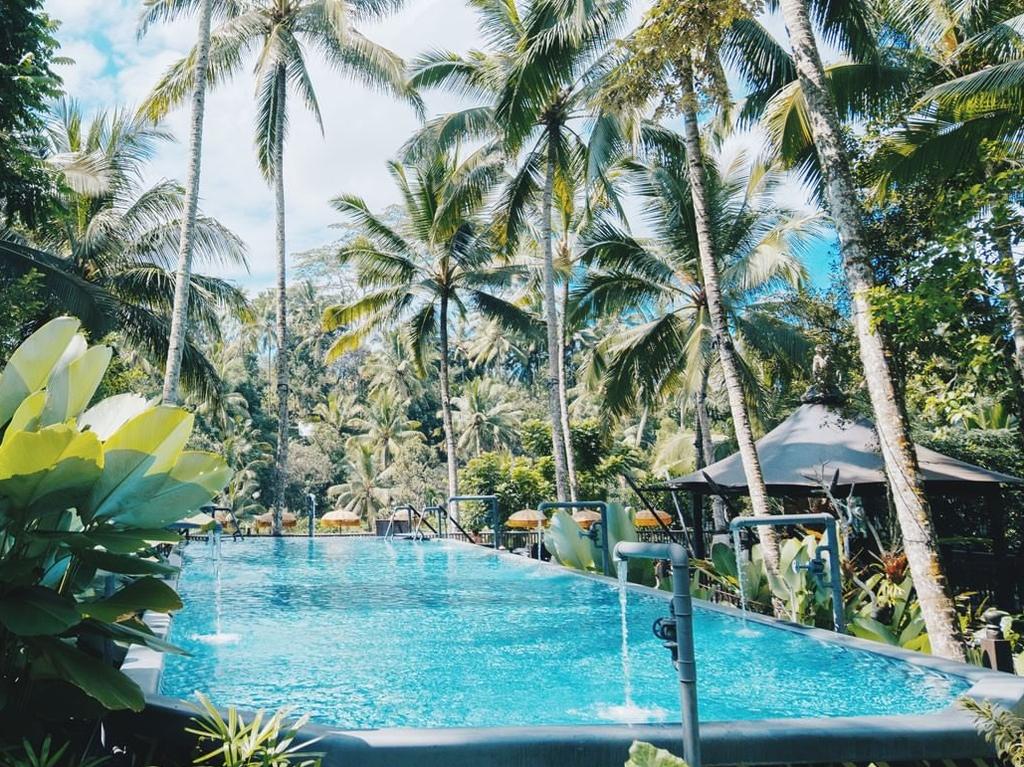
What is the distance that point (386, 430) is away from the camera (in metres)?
32.8

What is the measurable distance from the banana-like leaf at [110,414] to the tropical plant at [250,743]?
954mm

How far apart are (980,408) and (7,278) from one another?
1824 centimetres

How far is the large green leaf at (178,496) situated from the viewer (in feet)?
7.27

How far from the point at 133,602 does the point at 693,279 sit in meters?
14.3

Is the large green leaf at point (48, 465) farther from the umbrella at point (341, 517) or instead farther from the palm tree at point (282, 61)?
the umbrella at point (341, 517)

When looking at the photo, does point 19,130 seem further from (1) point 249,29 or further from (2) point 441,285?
(2) point 441,285

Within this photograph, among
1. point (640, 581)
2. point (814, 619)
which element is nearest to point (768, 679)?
point (814, 619)

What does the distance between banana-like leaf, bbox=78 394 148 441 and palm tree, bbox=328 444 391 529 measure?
2859 centimetres

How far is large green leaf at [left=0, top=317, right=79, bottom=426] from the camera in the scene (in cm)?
235

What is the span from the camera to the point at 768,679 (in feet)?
16.5

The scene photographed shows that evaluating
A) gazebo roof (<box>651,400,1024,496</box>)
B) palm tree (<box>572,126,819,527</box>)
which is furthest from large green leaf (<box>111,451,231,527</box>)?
palm tree (<box>572,126,819,527</box>)

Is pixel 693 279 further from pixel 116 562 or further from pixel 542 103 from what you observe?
pixel 116 562

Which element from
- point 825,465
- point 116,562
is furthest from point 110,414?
point 825,465

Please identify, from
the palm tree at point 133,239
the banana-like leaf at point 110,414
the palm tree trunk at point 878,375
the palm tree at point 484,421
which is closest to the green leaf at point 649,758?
the banana-like leaf at point 110,414
